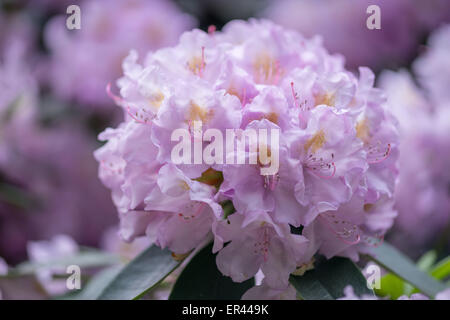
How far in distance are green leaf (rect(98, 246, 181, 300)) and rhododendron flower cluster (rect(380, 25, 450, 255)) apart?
0.65 meters

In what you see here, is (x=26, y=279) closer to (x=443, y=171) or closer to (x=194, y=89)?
(x=194, y=89)

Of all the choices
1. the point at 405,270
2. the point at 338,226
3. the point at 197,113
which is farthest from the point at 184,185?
the point at 405,270

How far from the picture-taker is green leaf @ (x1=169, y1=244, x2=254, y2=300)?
66cm

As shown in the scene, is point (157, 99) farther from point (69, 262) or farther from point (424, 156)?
point (424, 156)

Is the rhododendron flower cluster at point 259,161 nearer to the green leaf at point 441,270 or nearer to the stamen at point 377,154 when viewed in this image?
the stamen at point 377,154

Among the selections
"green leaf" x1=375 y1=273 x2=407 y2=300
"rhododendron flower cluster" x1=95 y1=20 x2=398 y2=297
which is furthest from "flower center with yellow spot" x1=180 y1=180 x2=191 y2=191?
"green leaf" x1=375 y1=273 x2=407 y2=300

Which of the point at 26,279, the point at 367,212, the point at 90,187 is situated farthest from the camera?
the point at 90,187

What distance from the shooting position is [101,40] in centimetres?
134

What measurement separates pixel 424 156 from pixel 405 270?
0.48 metres

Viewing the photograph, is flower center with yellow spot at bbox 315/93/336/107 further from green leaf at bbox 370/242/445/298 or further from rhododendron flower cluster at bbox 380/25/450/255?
rhododendron flower cluster at bbox 380/25/450/255

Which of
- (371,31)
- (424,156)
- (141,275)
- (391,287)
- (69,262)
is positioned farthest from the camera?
(371,31)
